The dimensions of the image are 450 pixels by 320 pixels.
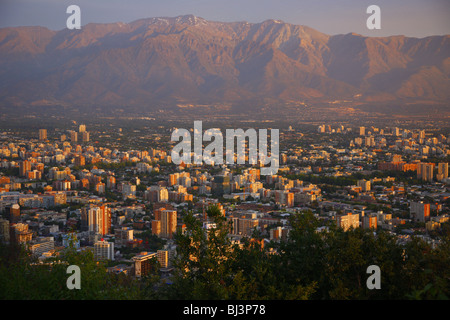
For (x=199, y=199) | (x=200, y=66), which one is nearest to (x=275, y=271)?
(x=199, y=199)

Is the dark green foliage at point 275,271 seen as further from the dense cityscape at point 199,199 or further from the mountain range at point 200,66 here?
the mountain range at point 200,66

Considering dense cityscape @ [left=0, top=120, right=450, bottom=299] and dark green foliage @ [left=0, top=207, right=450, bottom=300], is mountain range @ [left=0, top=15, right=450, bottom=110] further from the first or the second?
dark green foliage @ [left=0, top=207, right=450, bottom=300]

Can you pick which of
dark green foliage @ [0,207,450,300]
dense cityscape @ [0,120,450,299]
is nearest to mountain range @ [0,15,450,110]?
dense cityscape @ [0,120,450,299]

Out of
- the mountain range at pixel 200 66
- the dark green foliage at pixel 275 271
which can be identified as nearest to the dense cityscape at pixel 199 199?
the dark green foliage at pixel 275 271

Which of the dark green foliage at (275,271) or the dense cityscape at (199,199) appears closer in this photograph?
the dark green foliage at (275,271)

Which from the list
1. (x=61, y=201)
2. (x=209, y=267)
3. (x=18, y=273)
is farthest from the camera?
(x=61, y=201)
